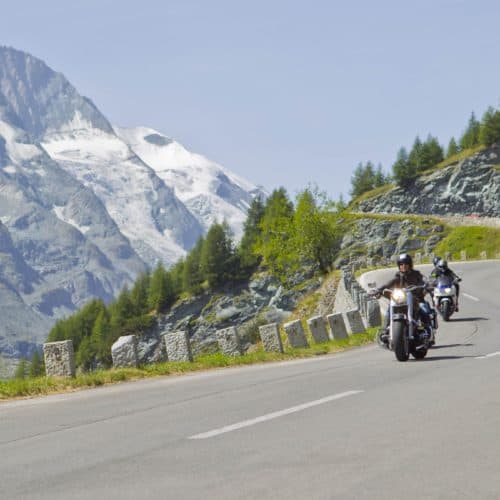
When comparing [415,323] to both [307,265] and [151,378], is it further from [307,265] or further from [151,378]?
[307,265]

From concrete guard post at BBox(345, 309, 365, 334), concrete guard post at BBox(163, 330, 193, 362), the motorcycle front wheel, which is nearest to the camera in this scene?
the motorcycle front wheel

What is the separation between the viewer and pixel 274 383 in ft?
39.0

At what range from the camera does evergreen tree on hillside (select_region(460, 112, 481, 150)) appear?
135375 mm

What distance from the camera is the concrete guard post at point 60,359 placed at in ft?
48.1

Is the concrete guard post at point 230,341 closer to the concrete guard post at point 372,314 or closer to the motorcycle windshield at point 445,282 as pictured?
the motorcycle windshield at point 445,282

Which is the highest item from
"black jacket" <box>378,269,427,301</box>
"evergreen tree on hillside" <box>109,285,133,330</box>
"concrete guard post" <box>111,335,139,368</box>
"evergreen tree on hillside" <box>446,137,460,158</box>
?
"evergreen tree on hillside" <box>446,137,460,158</box>

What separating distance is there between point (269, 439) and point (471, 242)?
80.3 m

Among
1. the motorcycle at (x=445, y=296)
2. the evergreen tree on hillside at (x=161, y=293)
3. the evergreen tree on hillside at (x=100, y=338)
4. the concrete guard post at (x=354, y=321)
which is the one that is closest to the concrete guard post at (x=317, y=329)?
the concrete guard post at (x=354, y=321)

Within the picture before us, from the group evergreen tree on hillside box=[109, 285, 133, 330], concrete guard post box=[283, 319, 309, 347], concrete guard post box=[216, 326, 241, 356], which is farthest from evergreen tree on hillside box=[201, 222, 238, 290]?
concrete guard post box=[216, 326, 241, 356]

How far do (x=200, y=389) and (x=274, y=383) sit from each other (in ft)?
3.50

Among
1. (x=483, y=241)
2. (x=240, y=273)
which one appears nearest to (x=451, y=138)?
(x=240, y=273)

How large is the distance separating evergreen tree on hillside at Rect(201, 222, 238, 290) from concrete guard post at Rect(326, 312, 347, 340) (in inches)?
4796

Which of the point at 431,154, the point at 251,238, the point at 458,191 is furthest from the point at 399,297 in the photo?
the point at 251,238

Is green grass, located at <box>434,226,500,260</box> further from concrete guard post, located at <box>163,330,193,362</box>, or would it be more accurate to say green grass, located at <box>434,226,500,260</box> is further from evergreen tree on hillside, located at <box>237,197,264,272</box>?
concrete guard post, located at <box>163,330,193,362</box>
